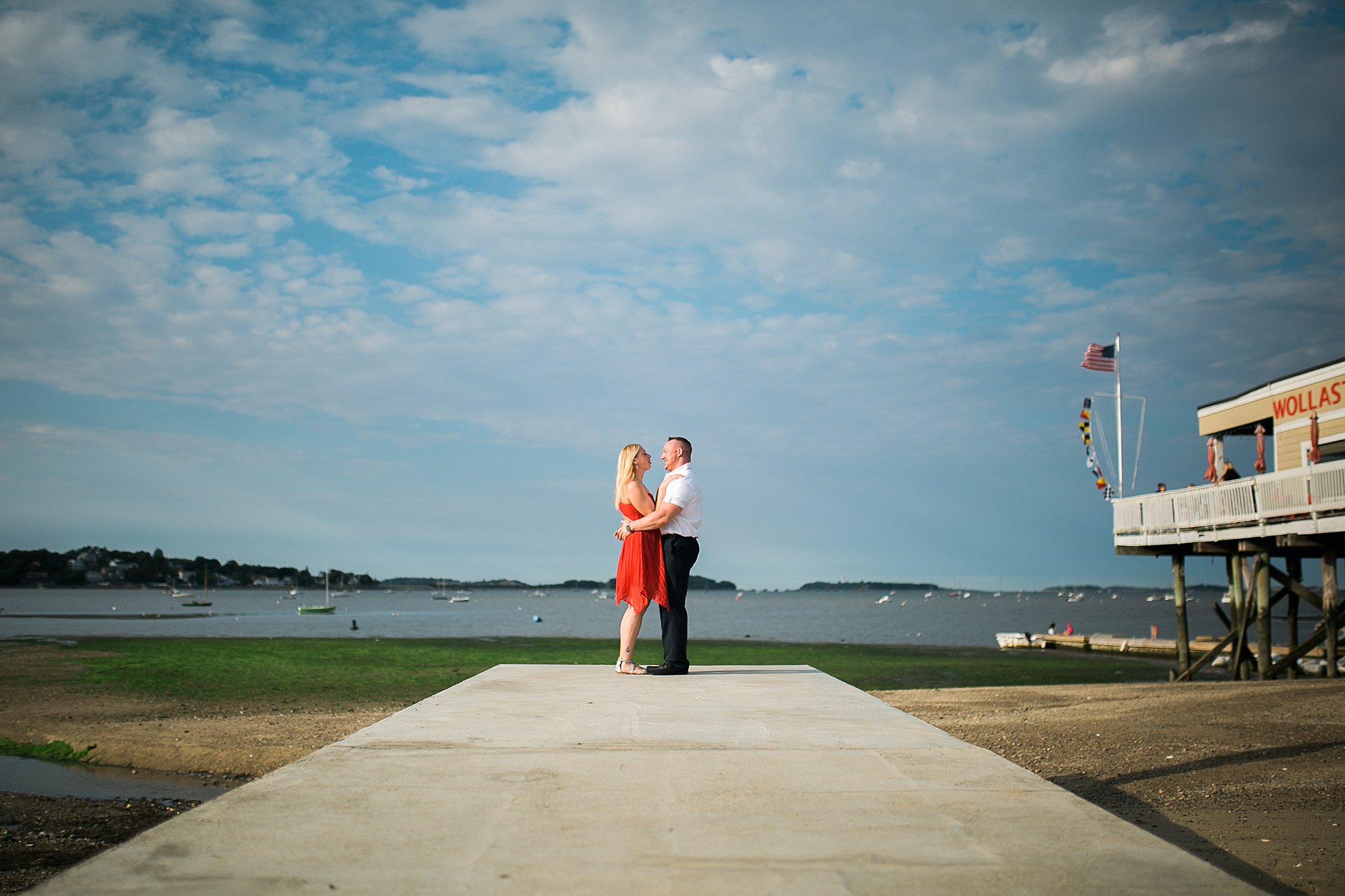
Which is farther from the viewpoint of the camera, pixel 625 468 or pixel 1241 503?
pixel 1241 503

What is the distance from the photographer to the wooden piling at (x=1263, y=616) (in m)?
21.7

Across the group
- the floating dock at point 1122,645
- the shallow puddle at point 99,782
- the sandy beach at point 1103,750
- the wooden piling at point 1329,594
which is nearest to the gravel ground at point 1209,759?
the sandy beach at point 1103,750

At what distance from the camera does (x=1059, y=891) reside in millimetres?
2383

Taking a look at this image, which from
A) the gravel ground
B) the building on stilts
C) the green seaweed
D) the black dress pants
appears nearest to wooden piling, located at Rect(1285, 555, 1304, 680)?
the building on stilts

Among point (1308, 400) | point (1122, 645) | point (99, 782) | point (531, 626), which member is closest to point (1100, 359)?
point (1308, 400)

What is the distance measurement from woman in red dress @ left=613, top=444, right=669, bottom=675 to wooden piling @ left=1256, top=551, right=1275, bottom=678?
19018 millimetres

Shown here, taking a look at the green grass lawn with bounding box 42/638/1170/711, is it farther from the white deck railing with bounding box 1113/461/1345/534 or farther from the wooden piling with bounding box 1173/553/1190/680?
the white deck railing with bounding box 1113/461/1345/534

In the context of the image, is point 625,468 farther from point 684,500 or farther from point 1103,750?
point 1103,750

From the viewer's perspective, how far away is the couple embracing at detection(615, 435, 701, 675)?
7816mm

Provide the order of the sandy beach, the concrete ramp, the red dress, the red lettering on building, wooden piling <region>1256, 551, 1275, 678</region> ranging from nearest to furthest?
the concrete ramp, the sandy beach, the red dress, the red lettering on building, wooden piling <region>1256, 551, 1275, 678</region>

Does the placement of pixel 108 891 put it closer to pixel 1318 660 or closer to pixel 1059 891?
pixel 1059 891

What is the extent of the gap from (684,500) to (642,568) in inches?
25.8

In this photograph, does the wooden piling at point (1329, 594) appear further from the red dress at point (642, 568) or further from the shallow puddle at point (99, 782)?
the shallow puddle at point (99, 782)

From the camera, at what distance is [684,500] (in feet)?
25.8
